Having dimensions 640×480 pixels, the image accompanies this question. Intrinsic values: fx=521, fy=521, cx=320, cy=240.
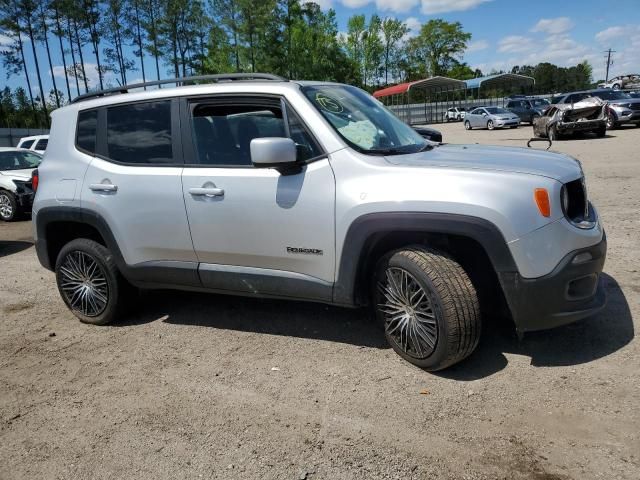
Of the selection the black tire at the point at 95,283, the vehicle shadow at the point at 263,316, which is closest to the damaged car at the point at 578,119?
the vehicle shadow at the point at 263,316

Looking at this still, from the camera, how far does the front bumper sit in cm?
296

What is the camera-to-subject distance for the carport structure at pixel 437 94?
4512cm

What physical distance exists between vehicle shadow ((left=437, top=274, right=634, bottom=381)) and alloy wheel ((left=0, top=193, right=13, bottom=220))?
35.2 feet

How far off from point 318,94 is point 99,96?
2084 millimetres

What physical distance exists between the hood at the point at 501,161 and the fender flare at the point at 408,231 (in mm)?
359

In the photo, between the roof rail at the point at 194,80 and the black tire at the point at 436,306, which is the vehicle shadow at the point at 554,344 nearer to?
the black tire at the point at 436,306

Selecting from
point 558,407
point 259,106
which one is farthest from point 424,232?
point 259,106

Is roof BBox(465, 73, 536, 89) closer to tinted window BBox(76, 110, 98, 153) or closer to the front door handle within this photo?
tinted window BBox(76, 110, 98, 153)

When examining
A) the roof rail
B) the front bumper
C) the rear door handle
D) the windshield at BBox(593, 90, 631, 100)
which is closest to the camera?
the front bumper

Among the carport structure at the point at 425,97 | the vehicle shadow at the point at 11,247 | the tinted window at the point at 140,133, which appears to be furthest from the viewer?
the carport structure at the point at 425,97

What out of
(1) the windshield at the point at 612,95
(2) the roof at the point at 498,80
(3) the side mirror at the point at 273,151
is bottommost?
(1) the windshield at the point at 612,95

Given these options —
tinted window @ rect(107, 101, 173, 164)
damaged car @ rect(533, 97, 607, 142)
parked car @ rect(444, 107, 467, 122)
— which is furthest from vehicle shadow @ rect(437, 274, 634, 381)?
parked car @ rect(444, 107, 467, 122)

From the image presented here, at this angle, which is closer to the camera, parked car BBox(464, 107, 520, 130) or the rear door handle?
the rear door handle

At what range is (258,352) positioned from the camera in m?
3.89
